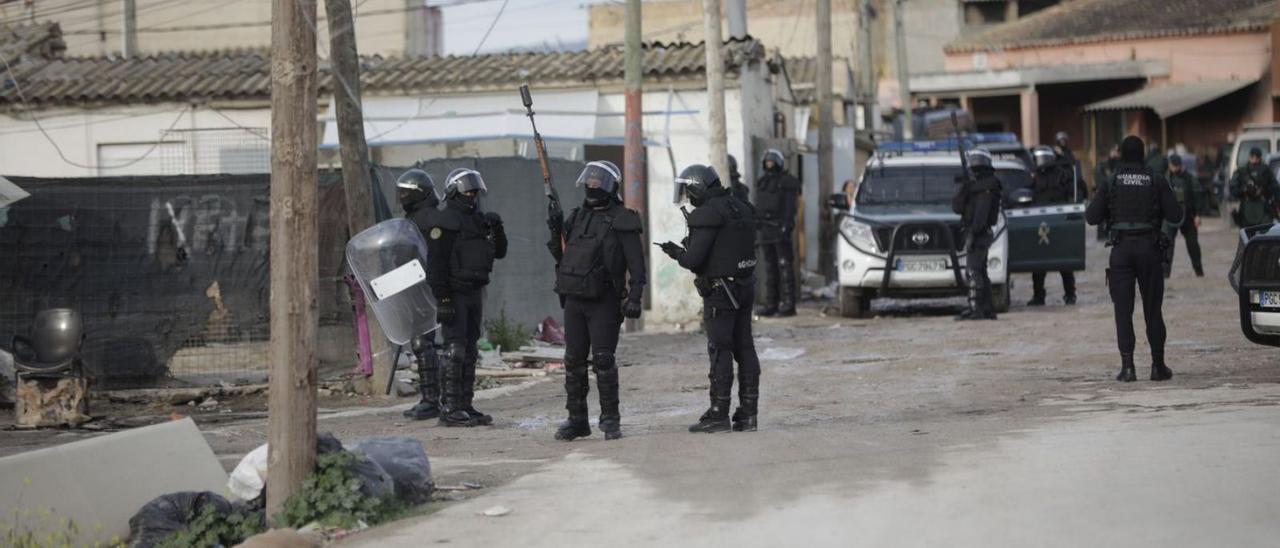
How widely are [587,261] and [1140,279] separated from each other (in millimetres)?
4578

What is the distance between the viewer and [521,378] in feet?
51.9

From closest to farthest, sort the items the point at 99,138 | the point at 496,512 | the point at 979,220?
1. the point at 496,512
2. the point at 979,220
3. the point at 99,138

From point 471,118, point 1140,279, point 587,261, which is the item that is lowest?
point 1140,279

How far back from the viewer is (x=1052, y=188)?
21.2 meters

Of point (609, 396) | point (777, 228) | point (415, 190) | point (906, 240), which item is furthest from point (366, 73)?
point (609, 396)

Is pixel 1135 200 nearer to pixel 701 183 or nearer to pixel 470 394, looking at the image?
pixel 701 183

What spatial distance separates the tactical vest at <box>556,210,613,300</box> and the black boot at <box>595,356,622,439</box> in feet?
1.53

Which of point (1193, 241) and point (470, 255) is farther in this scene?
point (1193, 241)

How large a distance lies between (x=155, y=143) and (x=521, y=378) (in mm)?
10895

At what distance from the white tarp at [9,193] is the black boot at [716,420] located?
226 inches

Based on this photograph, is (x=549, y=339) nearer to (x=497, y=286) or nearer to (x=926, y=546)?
(x=497, y=286)

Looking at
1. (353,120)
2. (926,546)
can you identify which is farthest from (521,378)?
(926,546)

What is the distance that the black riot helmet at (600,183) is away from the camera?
10.6m

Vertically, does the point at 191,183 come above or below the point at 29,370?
above
